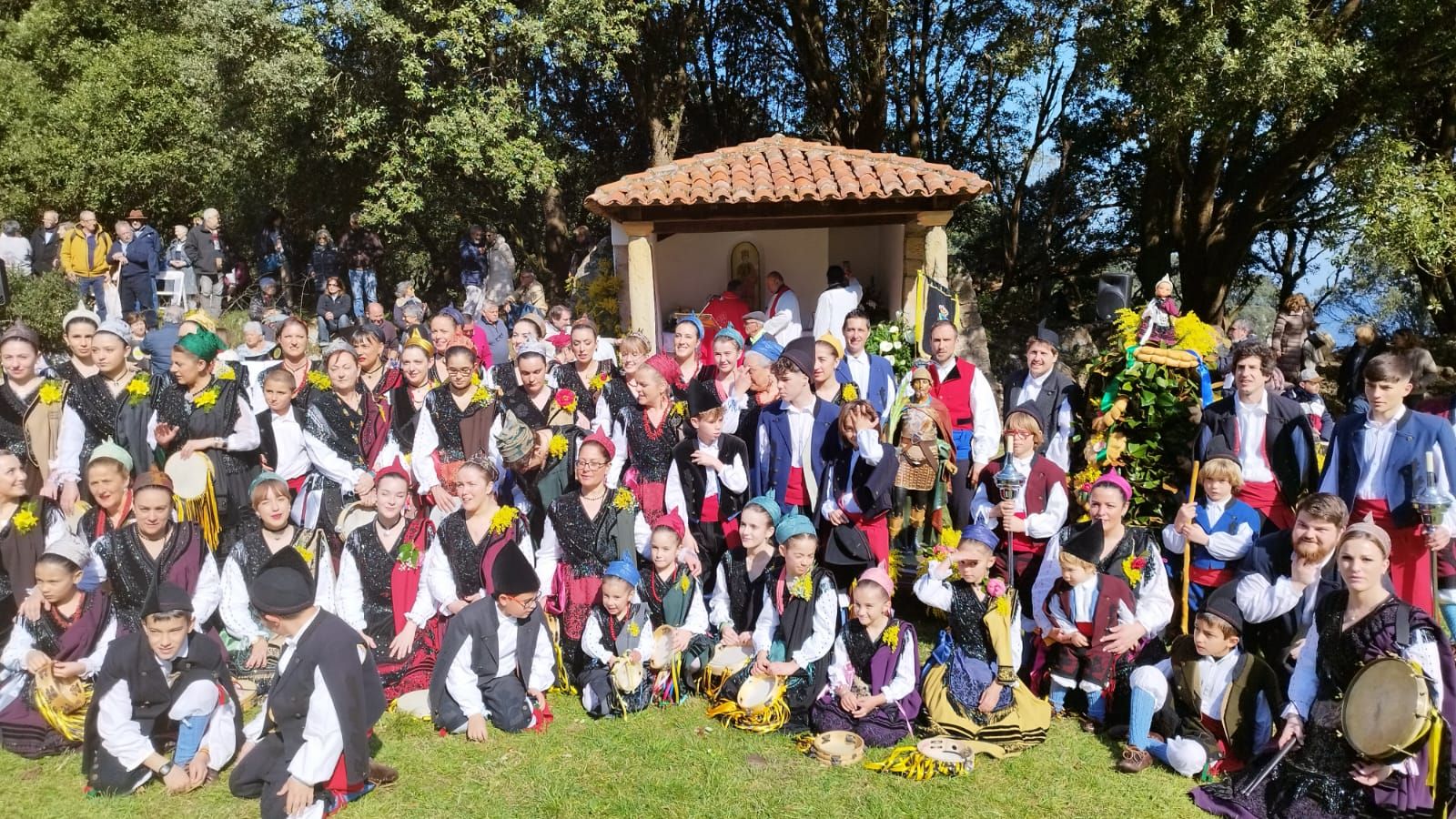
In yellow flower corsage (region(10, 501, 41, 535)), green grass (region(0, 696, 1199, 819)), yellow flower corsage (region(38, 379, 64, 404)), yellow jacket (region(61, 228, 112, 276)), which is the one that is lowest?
green grass (region(0, 696, 1199, 819))

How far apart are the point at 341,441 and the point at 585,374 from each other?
149 cm

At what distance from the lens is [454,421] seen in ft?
17.6

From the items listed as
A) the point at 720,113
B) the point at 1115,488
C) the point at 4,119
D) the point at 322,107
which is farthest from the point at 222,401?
the point at 720,113

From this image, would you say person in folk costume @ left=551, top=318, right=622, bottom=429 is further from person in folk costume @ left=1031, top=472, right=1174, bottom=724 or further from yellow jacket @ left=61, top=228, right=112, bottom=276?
yellow jacket @ left=61, top=228, right=112, bottom=276

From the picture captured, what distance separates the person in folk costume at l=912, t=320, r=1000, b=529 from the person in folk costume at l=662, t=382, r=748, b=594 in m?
1.32

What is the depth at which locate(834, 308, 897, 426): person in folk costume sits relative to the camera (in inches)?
237

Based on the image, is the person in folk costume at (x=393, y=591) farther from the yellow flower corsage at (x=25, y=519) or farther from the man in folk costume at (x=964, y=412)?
the man in folk costume at (x=964, y=412)

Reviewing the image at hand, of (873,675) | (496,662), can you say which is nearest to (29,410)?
(496,662)

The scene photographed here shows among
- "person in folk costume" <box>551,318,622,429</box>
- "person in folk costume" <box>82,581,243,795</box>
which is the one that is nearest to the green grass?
"person in folk costume" <box>82,581,243,795</box>

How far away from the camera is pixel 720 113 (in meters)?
18.7

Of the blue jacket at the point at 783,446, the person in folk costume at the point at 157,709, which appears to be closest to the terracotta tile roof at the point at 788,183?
the blue jacket at the point at 783,446

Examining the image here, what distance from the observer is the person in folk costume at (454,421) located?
5.30 m

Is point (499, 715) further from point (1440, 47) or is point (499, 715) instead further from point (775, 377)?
point (1440, 47)

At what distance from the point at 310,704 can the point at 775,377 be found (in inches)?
113
